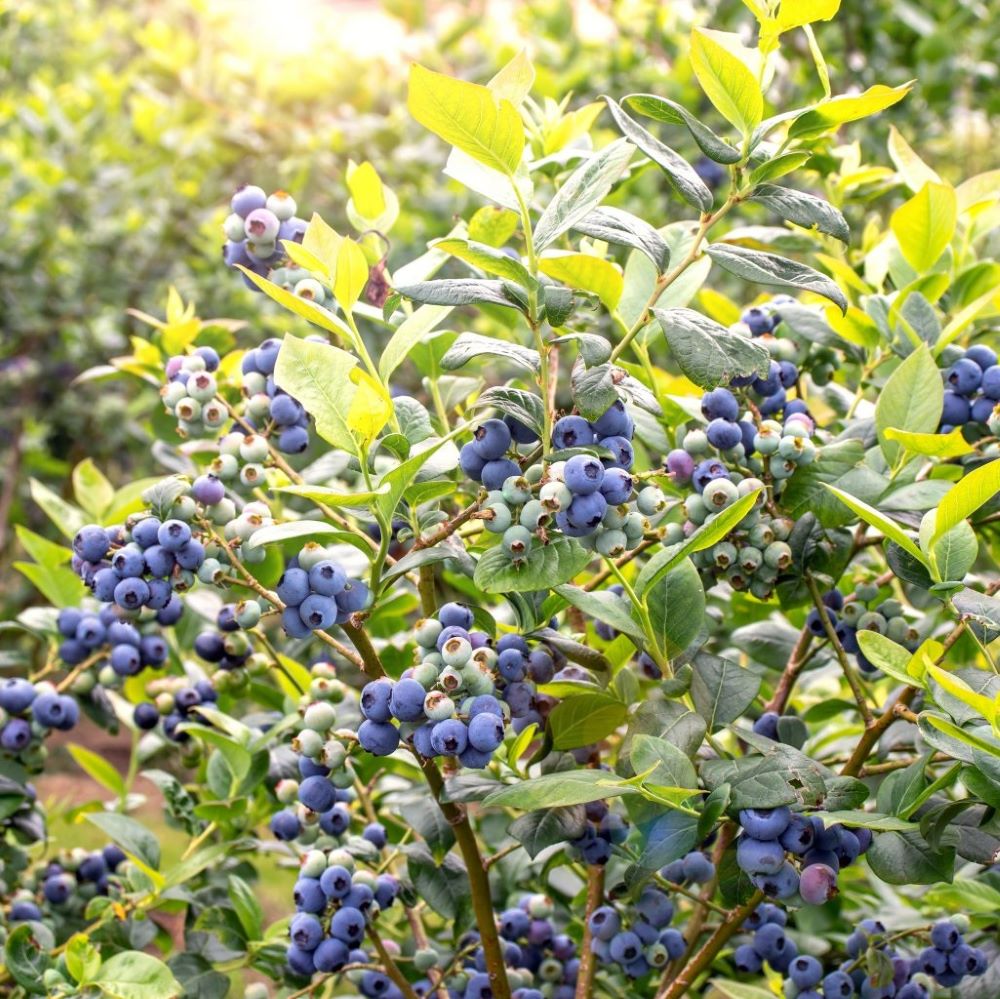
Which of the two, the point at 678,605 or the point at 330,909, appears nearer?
the point at 678,605

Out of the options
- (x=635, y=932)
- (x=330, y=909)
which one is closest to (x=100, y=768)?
(x=330, y=909)

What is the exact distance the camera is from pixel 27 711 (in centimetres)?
167

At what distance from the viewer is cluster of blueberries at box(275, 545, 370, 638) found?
108 centimetres

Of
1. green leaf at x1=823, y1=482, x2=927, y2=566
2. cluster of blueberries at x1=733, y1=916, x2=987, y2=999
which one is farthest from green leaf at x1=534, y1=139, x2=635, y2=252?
cluster of blueberries at x1=733, y1=916, x2=987, y2=999

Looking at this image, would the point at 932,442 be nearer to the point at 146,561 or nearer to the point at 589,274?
the point at 589,274

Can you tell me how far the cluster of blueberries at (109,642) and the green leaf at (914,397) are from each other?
103 centimetres

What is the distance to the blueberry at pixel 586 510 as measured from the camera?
994 millimetres

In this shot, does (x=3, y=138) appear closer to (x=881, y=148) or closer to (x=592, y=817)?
(x=881, y=148)

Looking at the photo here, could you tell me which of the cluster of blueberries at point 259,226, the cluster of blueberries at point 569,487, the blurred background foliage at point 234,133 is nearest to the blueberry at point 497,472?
the cluster of blueberries at point 569,487

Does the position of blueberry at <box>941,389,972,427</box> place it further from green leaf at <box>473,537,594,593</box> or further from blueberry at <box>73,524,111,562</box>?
blueberry at <box>73,524,111,562</box>

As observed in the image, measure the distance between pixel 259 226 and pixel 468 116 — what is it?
1.29ft

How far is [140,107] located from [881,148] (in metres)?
2.62

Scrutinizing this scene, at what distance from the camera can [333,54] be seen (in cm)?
441

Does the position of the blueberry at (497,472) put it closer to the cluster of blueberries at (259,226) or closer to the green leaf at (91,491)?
the cluster of blueberries at (259,226)
